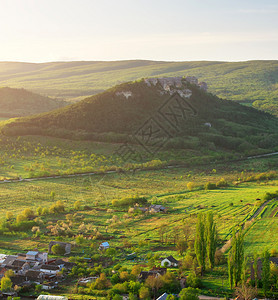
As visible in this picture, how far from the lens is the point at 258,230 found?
40.3 metres

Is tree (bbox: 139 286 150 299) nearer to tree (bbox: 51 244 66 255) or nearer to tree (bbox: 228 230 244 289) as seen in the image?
tree (bbox: 228 230 244 289)

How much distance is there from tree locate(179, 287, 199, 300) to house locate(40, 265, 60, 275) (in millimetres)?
11103

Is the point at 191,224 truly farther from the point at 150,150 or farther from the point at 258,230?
the point at 150,150

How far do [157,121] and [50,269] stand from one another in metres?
85.2

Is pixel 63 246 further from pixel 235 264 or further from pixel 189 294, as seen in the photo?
pixel 235 264

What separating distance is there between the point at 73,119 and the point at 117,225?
65.7 m

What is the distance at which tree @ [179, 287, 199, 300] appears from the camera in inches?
1016

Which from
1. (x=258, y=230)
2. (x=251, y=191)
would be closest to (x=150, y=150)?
(x=251, y=191)

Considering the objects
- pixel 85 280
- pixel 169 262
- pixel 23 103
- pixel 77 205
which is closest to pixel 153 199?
pixel 77 205

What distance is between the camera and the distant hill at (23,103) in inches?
6506

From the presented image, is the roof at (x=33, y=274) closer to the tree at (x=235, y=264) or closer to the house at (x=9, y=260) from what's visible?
the house at (x=9, y=260)

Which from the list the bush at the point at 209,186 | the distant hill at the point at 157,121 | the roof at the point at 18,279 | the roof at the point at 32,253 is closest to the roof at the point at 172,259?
the roof at the point at 32,253

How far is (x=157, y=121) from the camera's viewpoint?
378 ft

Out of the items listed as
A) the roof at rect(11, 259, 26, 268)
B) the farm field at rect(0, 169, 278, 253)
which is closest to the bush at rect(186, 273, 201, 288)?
the farm field at rect(0, 169, 278, 253)
